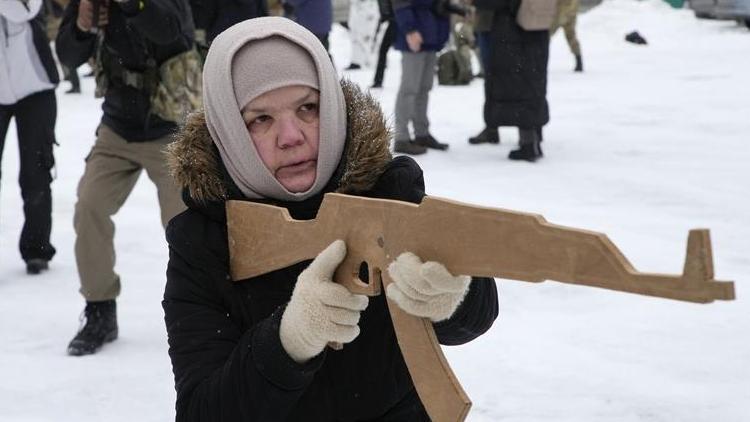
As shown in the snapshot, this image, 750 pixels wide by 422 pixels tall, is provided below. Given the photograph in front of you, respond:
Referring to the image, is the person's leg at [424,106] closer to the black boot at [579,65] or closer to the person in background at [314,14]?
the person in background at [314,14]

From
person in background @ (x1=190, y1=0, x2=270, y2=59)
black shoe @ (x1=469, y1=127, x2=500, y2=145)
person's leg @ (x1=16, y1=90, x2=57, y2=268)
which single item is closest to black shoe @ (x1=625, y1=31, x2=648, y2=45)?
black shoe @ (x1=469, y1=127, x2=500, y2=145)

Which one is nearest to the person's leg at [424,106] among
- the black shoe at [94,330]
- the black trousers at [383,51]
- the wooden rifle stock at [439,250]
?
the black trousers at [383,51]

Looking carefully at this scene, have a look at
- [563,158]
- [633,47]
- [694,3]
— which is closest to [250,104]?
[563,158]

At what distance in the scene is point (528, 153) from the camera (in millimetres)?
7926

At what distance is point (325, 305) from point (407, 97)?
672 centimetres

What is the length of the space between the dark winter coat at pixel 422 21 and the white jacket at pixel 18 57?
3160 mm

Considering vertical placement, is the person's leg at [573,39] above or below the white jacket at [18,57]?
below

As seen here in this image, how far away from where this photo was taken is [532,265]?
1.35 meters

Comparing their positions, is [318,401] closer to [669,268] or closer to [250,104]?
[250,104]

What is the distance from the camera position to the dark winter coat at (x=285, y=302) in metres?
1.90

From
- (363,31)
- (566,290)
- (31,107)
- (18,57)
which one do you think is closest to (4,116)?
(31,107)

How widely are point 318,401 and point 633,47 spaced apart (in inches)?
562

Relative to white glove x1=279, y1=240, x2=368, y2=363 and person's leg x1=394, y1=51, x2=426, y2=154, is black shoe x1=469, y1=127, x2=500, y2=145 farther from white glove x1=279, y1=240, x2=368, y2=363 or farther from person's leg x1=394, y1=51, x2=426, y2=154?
white glove x1=279, y1=240, x2=368, y2=363

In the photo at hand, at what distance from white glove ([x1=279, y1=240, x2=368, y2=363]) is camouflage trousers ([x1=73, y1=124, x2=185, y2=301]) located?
269cm
